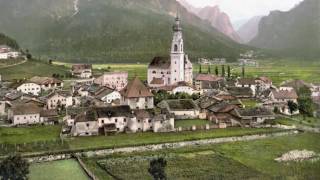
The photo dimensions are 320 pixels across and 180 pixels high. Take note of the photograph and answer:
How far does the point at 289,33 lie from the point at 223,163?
267 feet

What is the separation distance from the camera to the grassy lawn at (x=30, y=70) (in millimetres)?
53931

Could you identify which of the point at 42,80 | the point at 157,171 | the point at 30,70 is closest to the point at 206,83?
the point at 42,80

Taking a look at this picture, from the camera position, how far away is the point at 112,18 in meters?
110

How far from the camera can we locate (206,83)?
47.5m

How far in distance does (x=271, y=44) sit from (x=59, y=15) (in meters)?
51.5

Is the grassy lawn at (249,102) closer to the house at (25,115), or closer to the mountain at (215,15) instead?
the house at (25,115)

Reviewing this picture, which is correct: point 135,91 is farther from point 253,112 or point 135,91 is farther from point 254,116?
point 254,116

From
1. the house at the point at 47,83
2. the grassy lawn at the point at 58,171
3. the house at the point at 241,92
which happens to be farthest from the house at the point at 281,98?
the house at the point at 47,83

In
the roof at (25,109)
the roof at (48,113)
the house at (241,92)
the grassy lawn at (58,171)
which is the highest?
the house at (241,92)

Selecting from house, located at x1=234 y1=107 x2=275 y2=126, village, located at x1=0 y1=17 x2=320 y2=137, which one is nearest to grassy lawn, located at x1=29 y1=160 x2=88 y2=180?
village, located at x1=0 y1=17 x2=320 y2=137

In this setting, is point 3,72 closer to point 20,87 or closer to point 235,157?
point 20,87

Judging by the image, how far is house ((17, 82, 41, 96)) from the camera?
43.4 meters

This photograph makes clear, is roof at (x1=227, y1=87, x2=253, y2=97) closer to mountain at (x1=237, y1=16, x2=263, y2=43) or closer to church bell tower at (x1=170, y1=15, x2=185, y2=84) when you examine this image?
church bell tower at (x1=170, y1=15, x2=185, y2=84)

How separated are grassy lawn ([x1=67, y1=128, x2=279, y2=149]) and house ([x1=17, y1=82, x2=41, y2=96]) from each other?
18.5m
